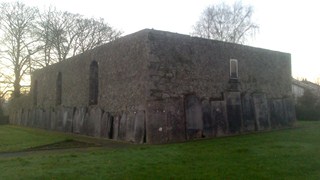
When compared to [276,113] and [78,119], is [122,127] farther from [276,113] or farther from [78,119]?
[276,113]

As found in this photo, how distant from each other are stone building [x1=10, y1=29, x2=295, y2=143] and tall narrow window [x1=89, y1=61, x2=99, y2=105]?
0.16ft

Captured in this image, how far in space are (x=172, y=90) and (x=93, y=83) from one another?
5800 mm

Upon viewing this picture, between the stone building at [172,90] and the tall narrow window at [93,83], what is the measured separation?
0.05 m

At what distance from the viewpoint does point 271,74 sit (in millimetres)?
20812

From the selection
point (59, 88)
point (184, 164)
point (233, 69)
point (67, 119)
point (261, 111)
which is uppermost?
point (233, 69)

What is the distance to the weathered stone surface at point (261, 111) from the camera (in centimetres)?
1850

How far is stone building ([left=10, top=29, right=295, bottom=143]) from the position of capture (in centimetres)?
1520

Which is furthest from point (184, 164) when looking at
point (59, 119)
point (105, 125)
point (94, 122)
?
point (59, 119)

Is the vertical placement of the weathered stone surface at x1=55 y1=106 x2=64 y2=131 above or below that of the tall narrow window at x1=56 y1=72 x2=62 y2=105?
below

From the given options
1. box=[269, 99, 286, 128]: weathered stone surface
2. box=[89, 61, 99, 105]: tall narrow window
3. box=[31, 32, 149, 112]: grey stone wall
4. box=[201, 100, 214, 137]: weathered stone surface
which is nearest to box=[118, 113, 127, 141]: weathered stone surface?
box=[31, 32, 149, 112]: grey stone wall

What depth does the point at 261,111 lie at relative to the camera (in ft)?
61.6

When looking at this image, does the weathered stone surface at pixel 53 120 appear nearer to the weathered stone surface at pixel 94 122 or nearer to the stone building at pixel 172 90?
the stone building at pixel 172 90

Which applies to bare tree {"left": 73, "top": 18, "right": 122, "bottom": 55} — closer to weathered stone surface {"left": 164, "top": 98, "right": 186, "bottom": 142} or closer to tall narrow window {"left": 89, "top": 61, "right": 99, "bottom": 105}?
tall narrow window {"left": 89, "top": 61, "right": 99, "bottom": 105}

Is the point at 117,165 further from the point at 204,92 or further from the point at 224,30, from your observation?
the point at 224,30
